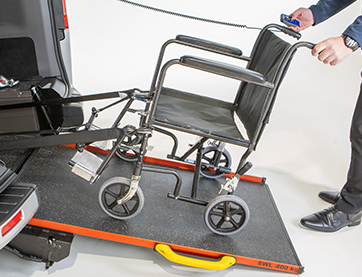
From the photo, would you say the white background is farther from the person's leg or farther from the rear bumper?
the rear bumper

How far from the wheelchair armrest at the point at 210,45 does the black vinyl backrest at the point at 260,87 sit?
0.13 meters

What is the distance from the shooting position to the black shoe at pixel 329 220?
2207 mm

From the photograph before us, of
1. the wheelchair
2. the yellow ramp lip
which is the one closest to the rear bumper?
the wheelchair

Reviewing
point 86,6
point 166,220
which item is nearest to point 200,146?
point 166,220

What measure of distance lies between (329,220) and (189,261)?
3.50 feet

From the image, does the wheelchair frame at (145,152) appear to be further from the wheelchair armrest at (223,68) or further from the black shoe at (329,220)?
the black shoe at (329,220)

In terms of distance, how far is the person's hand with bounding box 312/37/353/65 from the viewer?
5.03 feet

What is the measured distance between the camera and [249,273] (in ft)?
5.93

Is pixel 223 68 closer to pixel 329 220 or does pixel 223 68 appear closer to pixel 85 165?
pixel 85 165

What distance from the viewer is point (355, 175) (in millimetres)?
2076

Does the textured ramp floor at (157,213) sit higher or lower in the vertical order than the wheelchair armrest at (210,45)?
lower

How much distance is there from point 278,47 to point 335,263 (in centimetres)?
128

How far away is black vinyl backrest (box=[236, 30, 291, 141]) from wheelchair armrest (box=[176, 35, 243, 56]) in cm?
13

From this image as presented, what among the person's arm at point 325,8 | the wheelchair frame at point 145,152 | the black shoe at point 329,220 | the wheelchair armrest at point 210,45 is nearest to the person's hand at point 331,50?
the wheelchair frame at point 145,152
